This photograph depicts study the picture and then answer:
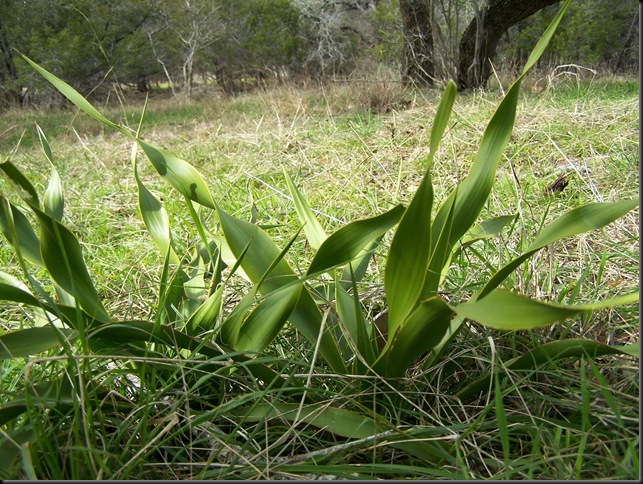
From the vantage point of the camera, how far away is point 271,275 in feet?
2.64

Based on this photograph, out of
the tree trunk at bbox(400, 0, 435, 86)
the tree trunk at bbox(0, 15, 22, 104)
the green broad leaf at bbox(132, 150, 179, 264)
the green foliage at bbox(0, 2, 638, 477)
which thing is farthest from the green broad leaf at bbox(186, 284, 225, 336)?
the tree trunk at bbox(0, 15, 22, 104)

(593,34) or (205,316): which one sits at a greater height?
(205,316)

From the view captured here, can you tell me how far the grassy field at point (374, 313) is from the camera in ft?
1.97

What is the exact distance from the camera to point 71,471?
1.86ft

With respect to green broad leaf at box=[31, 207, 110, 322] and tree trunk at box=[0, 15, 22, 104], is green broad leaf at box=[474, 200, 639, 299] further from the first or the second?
tree trunk at box=[0, 15, 22, 104]

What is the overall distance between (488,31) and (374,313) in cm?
521

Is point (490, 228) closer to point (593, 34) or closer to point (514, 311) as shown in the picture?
point (514, 311)

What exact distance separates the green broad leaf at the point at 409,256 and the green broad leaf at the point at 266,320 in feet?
0.48

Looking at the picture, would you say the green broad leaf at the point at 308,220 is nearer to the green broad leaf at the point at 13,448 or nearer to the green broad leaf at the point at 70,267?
the green broad leaf at the point at 70,267

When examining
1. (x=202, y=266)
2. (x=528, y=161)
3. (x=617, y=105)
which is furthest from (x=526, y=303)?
(x=617, y=105)

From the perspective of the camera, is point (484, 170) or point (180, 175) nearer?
point (484, 170)

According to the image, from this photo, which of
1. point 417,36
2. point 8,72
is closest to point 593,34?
point 417,36

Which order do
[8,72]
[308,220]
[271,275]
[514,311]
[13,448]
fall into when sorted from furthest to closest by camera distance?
[8,72] < [308,220] < [271,275] < [13,448] < [514,311]

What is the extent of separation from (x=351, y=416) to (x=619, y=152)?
5.59 ft
